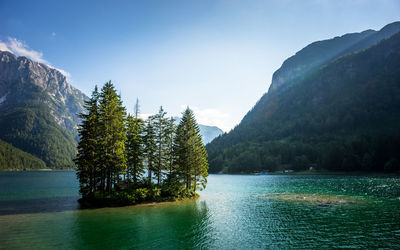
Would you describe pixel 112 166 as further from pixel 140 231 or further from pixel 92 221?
pixel 140 231

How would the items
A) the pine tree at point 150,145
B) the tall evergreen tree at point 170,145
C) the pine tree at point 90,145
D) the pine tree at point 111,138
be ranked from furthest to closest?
the tall evergreen tree at point 170,145 → the pine tree at point 150,145 → the pine tree at point 90,145 → the pine tree at point 111,138

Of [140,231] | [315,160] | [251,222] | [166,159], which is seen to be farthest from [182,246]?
[315,160]

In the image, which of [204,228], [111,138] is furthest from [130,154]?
[204,228]

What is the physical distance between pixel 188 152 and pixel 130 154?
14452 millimetres

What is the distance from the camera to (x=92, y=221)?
30203 mm

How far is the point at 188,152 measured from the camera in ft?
180

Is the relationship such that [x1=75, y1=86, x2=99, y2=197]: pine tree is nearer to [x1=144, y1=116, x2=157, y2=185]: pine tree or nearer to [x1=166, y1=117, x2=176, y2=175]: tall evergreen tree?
[x1=144, y1=116, x2=157, y2=185]: pine tree

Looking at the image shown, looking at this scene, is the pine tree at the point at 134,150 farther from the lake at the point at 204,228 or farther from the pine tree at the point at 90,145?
the lake at the point at 204,228

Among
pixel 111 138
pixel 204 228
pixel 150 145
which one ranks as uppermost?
pixel 111 138

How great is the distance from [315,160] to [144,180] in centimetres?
17105

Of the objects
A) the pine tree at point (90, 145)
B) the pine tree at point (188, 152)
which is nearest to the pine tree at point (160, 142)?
the pine tree at point (188, 152)

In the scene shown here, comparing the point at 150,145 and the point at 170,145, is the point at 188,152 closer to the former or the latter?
the point at 170,145

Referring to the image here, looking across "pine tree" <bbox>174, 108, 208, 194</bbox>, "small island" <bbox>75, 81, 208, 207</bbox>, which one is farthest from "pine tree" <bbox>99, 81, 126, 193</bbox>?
"pine tree" <bbox>174, 108, 208, 194</bbox>

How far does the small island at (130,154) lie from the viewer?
43312 millimetres
